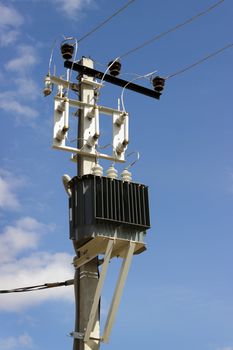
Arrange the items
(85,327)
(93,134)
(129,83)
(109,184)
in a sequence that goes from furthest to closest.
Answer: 1. (129,83)
2. (93,134)
3. (109,184)
4. (85,327)

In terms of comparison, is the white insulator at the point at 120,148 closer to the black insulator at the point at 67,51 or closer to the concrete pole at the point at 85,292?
the concrete pole at the point at 85,292

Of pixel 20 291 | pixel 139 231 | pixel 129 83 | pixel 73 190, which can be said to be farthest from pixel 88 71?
pixel 20 291

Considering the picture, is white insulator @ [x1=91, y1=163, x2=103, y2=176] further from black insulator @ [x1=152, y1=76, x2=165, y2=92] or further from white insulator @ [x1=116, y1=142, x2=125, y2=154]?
black insulator @ [x1=152, y1=76, x2=165, y2=92]

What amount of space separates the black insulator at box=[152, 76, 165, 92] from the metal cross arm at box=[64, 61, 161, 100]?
0.26 feet

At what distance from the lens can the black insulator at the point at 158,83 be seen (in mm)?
13234

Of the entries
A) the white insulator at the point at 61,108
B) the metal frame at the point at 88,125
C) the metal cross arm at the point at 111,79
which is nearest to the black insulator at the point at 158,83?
the metal cross arm at the point at 111,79

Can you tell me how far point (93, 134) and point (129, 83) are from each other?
1.77m

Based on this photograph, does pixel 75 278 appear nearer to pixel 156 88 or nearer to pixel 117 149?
pixel 117 149

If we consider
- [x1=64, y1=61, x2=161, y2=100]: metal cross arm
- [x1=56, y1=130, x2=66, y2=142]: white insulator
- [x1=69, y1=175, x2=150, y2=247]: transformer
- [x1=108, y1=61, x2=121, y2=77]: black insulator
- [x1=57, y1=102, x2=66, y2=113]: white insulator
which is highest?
[x1=108, y1=61, x2=121, y2=77]: black insulator

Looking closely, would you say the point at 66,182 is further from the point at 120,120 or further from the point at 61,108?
the point at 120,120

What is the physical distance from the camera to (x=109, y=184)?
1109 centimetres

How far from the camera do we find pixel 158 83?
43.4 feet

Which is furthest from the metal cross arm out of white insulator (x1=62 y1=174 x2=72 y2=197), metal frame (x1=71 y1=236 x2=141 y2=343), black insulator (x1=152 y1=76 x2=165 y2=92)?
metal frame (x1=71 y1=236 x2=141 y2=343)

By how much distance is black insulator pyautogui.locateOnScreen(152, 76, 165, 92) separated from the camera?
1323 centimetres
